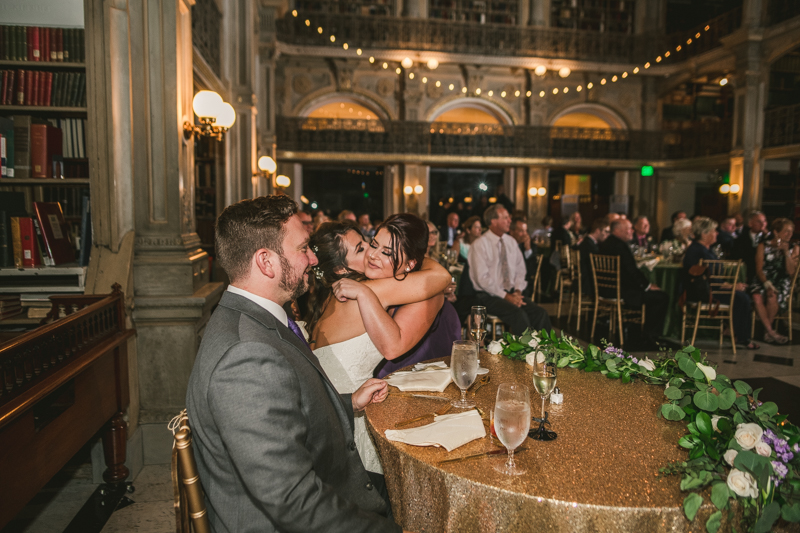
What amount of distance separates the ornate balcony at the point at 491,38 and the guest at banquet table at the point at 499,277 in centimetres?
1053

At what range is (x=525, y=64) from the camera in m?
14.3

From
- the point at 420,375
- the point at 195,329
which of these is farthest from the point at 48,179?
the point at 420,375

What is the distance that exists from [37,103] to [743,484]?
12.7ft

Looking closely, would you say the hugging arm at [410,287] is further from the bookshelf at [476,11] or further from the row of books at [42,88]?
the bookshelf at [476,11]

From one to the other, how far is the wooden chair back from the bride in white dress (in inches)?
28.3

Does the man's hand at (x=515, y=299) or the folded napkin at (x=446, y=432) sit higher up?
the folded napkin at (x=446, y=432)

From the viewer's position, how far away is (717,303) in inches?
207

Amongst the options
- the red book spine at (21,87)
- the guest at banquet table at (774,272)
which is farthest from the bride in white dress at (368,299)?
the guest at banquet table at (774,272)

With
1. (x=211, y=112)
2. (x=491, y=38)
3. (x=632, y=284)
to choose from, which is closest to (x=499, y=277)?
(x=632, y=284)

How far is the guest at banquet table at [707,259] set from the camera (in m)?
5.29

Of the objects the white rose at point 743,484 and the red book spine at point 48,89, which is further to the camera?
the red book spine at point 48,89

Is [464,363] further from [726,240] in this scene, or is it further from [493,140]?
[493,140]

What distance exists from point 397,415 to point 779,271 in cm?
613

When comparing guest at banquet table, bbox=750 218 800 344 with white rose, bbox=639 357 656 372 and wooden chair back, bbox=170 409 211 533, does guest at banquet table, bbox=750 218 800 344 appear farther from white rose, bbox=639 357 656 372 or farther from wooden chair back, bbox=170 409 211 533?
wooden chair back, bbox=170 409 211 533
